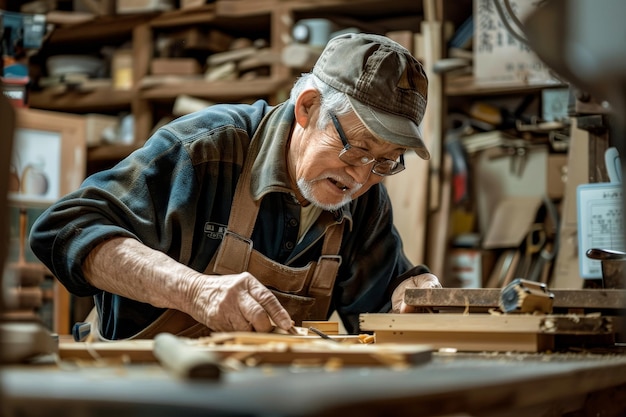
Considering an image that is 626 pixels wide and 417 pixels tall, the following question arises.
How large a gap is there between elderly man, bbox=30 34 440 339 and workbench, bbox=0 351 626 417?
3.02ft

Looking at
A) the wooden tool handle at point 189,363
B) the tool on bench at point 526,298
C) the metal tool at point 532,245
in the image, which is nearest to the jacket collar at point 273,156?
the tool on bench at point 526,298

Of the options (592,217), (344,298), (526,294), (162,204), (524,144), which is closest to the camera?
(526,294)

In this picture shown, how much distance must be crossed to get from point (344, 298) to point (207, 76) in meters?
3.12

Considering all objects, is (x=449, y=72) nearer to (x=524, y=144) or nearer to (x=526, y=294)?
(x=524, y=144)

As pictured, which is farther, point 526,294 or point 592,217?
point 592,217

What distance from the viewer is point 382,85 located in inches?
98.4

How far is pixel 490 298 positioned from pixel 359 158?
735 millimetres

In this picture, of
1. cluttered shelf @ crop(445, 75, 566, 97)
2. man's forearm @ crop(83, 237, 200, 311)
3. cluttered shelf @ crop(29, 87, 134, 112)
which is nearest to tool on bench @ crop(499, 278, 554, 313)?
man's forearm @ crop(83, 237, 200, 311)

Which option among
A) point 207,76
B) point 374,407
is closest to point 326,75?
point 374,407

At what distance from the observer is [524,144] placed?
17.1 ft

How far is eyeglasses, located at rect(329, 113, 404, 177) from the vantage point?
2.57 m

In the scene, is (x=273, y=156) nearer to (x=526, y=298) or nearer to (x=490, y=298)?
(x=490, y=298)

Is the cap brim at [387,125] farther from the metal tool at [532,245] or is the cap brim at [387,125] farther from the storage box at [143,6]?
the storage box at [143,6]

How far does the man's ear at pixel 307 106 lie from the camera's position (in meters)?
2.65
